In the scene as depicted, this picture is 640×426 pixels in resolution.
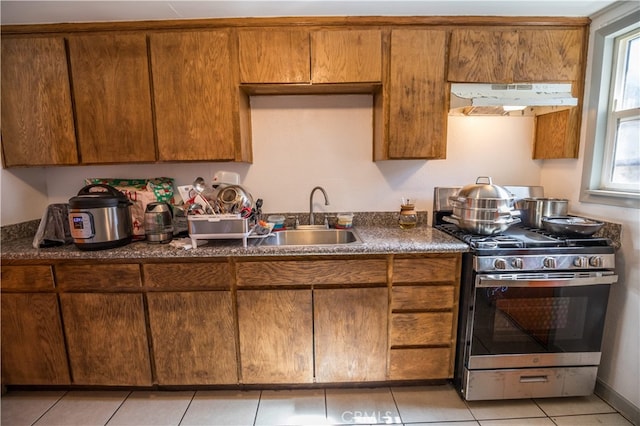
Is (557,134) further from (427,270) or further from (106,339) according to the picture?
(106,339)

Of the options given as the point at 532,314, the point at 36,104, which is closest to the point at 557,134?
the point at 532,314

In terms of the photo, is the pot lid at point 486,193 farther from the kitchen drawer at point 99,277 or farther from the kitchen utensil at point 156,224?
the kitchen drawer at point 99,277

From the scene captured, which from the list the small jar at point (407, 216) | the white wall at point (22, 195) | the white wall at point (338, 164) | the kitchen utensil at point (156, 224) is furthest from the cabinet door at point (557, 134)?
the white wall at point (22, 195)

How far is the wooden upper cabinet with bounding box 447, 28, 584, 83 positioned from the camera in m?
1.78

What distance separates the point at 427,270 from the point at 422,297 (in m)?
0.16

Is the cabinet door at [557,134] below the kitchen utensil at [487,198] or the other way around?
the other way around

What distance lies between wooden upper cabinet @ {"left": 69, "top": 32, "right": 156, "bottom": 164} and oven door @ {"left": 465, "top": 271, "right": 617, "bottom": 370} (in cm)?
219

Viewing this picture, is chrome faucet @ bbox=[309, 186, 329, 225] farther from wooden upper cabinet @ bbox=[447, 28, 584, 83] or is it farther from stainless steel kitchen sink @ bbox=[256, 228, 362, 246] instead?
wooden upper cabinet @ bbox=[447, 28, 584, 83]

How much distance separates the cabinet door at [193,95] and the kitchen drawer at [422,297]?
1.32 m

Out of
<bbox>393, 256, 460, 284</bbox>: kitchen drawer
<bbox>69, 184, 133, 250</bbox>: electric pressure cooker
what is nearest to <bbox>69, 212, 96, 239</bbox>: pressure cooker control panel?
<bbox>69, 184, 133, 250</bbox>: electric pressure cooker

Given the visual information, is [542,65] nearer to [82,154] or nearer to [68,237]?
[82,154]

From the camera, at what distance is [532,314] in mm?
1619

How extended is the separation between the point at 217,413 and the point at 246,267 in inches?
32.6

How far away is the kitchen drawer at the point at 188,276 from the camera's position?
64.2 inches
